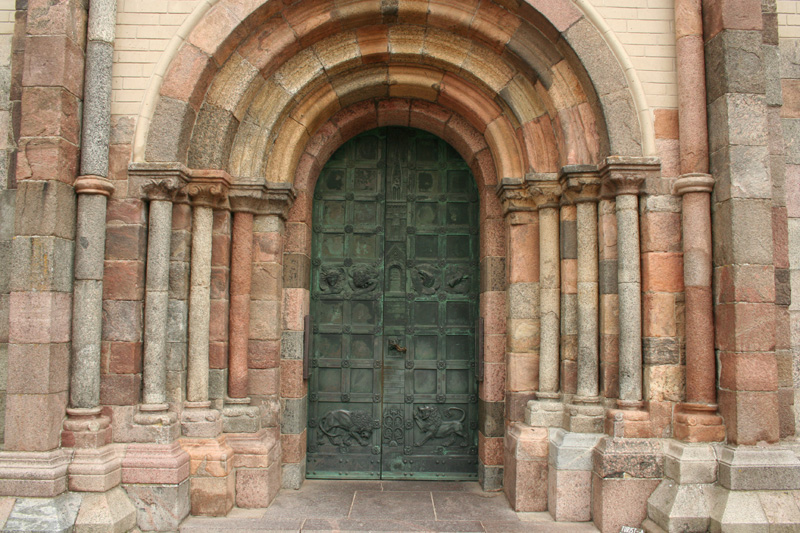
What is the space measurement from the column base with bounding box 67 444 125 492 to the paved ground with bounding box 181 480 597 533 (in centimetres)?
62

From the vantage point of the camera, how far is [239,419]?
15.4ft

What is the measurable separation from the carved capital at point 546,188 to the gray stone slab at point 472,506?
Answer: 98.1 inches

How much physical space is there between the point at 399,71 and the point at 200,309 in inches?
105

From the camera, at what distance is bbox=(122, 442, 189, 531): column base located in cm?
418

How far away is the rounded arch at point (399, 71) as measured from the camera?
4.52 m

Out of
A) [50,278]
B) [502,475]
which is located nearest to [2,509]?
[50,278]

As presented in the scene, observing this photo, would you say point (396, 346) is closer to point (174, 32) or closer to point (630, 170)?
point (630, 170)

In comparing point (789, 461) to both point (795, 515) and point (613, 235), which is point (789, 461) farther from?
point (613, 235)

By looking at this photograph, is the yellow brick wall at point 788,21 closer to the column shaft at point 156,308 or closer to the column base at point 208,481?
the column shaft at point 156,308

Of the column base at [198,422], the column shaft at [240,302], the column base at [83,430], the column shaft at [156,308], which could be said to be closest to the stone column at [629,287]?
the column shaft at [240,302]

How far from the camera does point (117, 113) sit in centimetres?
451

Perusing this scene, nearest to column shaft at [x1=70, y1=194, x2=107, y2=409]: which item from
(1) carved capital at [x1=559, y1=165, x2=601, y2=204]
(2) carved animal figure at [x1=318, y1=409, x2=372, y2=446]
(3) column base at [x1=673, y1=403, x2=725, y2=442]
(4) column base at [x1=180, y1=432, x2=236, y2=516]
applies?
(4) column base at [x1=180, y1=432, x2=236, y2=516]

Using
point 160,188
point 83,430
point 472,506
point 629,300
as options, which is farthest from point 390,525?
point 160,188

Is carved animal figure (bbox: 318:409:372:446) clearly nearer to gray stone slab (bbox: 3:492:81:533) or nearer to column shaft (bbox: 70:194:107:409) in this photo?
column shaft (bbox: 70:194:107:409)
